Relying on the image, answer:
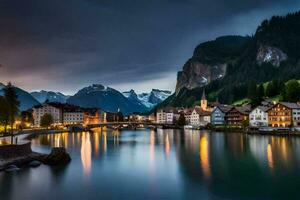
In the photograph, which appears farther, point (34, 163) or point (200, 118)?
point (200, 118)

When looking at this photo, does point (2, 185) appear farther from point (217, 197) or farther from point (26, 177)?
point (217, 197)

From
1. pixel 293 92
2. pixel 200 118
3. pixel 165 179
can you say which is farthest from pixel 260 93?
pixel 165 179

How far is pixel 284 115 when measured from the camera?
117m

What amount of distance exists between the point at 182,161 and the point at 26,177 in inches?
911

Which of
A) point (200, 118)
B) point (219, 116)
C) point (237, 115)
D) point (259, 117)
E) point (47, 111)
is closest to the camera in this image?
point (259, 117)

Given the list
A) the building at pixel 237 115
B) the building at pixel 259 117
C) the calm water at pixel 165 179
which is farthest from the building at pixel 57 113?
the calm water at pixel 165 179

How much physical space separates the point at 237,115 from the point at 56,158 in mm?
109851

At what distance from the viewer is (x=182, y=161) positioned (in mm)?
53812

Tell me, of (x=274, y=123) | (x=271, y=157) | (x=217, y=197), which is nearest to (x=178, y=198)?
(x=217, y=197)

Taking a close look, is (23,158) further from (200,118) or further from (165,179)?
(200,118)

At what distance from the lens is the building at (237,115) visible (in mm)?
145125

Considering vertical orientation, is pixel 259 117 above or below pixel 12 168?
above

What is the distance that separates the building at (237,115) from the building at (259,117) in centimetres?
1154

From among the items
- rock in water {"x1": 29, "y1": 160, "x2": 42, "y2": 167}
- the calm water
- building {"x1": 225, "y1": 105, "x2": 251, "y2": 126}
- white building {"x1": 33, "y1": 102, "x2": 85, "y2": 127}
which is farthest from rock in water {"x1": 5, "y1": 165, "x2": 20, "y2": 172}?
white building {"x1": 33, "y1": 102, "x2": 85, "y2": 127}
